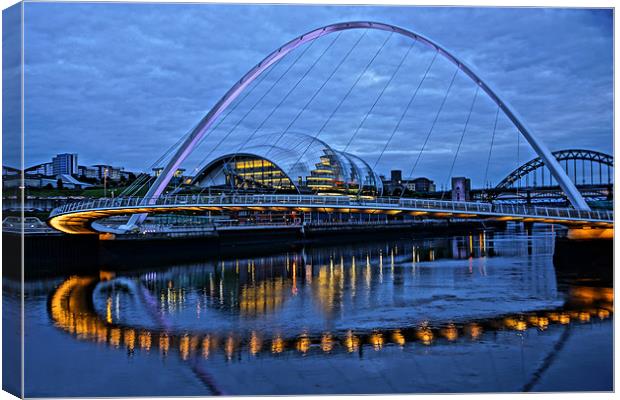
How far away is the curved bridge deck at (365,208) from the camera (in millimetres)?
27656

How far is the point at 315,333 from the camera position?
62.1ft

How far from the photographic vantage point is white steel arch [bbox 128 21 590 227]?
33031mm

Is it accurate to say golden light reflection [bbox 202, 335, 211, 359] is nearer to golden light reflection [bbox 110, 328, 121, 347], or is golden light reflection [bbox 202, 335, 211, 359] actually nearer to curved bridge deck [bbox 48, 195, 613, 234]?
golden light reflection [bbox 110, 328, 121, 347]

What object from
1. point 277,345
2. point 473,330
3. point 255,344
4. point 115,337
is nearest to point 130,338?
point 115,337

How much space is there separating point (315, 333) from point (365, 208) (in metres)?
10.0

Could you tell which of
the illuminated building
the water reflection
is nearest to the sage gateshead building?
the illuminated building

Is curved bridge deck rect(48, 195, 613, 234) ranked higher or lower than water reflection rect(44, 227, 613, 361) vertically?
higher

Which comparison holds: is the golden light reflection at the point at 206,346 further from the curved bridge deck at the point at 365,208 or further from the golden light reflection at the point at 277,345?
the curved bridge deck at the point at 365,208

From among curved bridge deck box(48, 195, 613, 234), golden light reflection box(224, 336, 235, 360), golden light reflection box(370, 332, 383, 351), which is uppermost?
curved bridge deck box(48, 195, 613, 234)

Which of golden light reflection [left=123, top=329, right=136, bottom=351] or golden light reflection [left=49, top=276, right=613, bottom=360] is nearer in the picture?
golden light reflection [left=49, top=276, right=613, bottom=360]

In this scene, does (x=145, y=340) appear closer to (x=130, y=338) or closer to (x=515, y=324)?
(x=130, y=338)

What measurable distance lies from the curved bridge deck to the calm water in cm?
302

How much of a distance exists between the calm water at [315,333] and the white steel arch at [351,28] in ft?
15.4

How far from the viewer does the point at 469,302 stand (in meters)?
24.3
